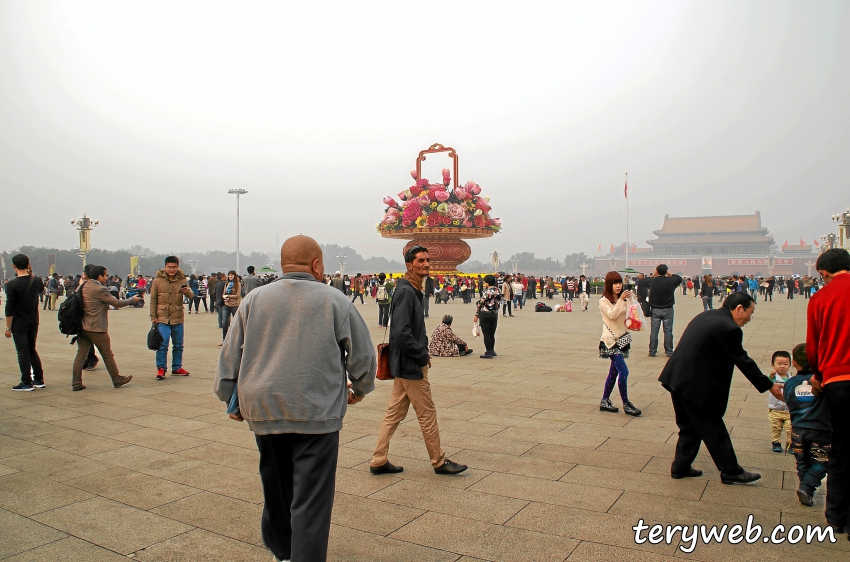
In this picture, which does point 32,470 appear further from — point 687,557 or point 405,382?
point 687,557

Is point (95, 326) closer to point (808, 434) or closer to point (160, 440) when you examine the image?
point (160, 440)

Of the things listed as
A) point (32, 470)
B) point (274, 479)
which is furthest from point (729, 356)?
point (32, 470)

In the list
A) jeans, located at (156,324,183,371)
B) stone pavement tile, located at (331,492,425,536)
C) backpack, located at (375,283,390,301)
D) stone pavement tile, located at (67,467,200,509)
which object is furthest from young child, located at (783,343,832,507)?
backpack, located at (375,283,390,301)

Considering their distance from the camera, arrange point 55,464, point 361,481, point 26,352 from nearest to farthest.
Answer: point 361,481 → point 55,464 → point 26,352

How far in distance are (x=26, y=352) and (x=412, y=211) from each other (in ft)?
97.7

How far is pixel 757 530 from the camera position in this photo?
3447 mm

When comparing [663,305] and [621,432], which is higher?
[663,305]

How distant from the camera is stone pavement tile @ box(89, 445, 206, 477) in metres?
4.54

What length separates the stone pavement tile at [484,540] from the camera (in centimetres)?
316

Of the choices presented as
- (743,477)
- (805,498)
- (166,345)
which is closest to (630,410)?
(743,477)

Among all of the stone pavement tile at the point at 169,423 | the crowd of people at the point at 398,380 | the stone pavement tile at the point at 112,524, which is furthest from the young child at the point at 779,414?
the stone pavement tile at the point at 169,423

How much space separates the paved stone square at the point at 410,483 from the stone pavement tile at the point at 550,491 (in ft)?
0.05

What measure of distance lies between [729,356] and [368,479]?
8.68 feet

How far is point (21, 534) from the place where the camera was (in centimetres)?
340
